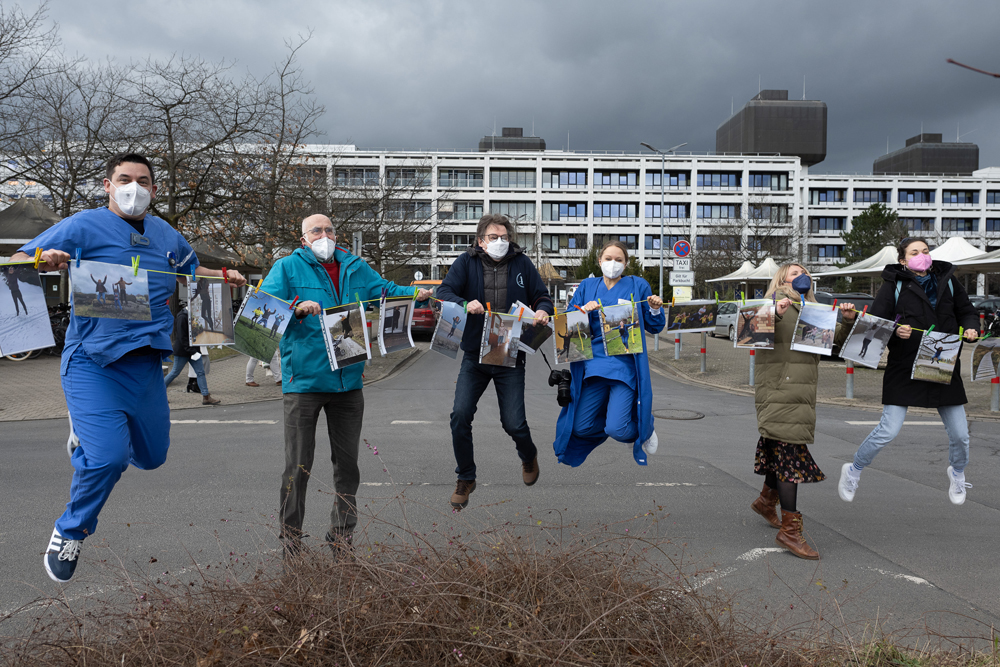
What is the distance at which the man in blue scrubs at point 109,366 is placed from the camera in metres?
3.34

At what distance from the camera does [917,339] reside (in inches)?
200

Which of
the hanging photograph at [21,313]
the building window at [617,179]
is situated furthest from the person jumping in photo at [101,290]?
the building window at [617,179]

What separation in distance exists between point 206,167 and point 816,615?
1796 centimetres

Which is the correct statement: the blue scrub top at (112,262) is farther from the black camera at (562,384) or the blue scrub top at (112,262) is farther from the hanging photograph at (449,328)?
the black camera at (562,384)

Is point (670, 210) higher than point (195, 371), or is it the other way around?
point (670, 210)

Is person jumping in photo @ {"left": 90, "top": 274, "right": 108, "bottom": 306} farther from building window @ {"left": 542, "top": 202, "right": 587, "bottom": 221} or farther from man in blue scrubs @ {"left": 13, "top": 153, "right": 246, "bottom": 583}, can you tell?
building window @ {"left": 542, "top": 202, "right": 587, "bottom": 221}

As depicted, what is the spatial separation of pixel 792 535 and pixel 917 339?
187 cm

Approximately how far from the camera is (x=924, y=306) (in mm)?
5145

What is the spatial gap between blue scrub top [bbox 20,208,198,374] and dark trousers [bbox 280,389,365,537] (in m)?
0.78

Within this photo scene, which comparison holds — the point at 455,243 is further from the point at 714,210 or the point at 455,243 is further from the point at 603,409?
the point at 603,409

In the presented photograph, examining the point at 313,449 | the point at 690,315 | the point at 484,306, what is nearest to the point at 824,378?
the point at 690,315

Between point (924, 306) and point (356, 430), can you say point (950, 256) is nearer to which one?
point (924, 306)

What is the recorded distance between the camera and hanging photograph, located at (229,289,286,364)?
12.9ft

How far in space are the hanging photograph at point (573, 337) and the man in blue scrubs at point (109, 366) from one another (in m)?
2.50
